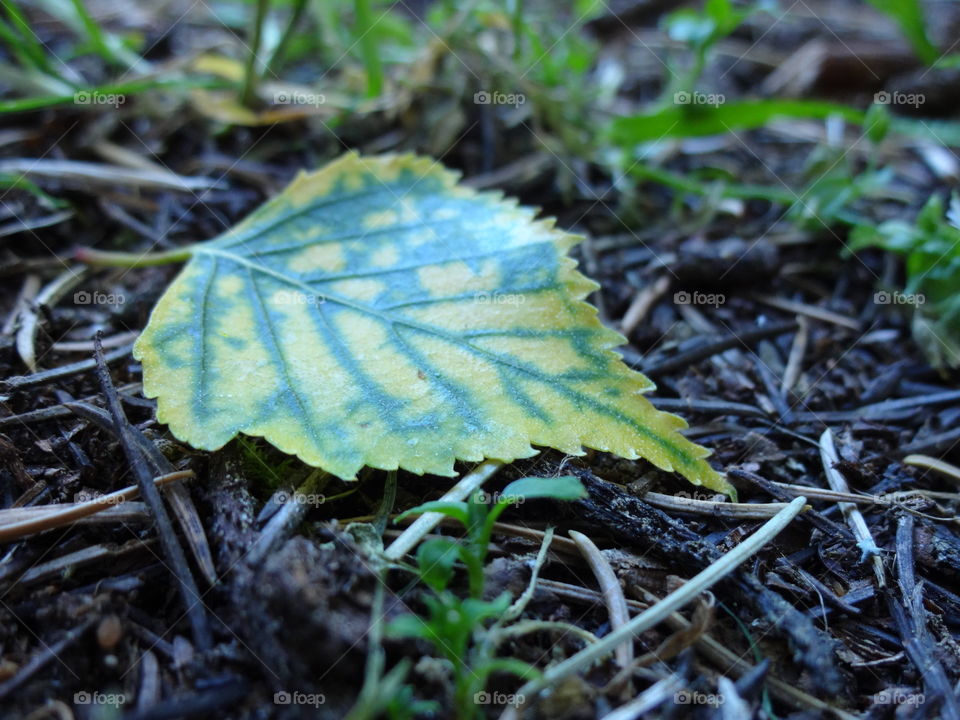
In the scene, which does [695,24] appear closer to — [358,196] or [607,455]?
[358,196]

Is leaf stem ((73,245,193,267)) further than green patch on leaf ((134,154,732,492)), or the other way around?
leaf stem ((73,245,193,267))

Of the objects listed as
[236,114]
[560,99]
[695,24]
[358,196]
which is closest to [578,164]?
[560,99]

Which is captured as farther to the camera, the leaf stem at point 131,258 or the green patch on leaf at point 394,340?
the leaf stem at point 131,258

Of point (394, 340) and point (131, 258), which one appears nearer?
point (394, 340)
